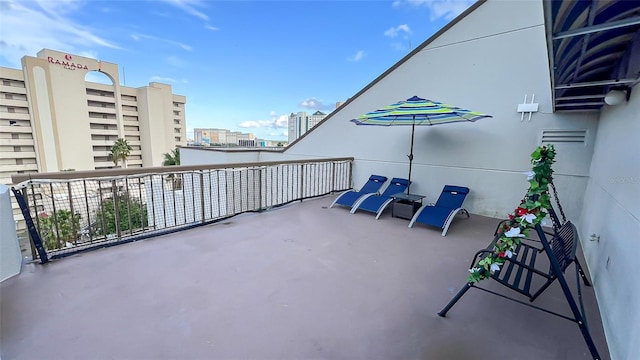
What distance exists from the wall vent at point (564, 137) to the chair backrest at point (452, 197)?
4.91ft

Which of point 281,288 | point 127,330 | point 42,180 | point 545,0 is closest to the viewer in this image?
point 545,0

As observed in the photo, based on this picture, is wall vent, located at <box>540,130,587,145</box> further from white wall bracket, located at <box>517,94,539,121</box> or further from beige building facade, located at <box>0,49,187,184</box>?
beige building facade, located at <box>0,49,187,184</box>

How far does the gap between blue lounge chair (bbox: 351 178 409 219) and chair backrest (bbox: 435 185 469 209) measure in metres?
0.81

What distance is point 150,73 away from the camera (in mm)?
42594

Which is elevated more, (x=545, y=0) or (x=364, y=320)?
(x=545, y=0)

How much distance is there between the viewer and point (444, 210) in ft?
14.2

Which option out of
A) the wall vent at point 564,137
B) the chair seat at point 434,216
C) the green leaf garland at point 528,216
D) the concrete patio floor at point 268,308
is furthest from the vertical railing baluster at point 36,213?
the wall vent at point 564,137

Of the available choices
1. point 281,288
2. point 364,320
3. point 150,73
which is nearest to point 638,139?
point 364,320

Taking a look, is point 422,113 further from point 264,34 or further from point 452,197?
point 264,34

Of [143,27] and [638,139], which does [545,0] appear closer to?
[638,139]

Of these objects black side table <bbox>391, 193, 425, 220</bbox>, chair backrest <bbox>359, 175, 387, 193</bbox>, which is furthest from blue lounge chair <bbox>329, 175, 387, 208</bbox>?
black side table <bbox>391, 193, 425, 220</bbox>

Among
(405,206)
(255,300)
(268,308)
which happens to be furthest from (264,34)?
(268,308)

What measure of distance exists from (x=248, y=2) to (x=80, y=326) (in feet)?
34.5

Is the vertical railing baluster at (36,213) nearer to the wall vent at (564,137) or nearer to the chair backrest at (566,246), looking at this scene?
the chair backrest at (566,246)
